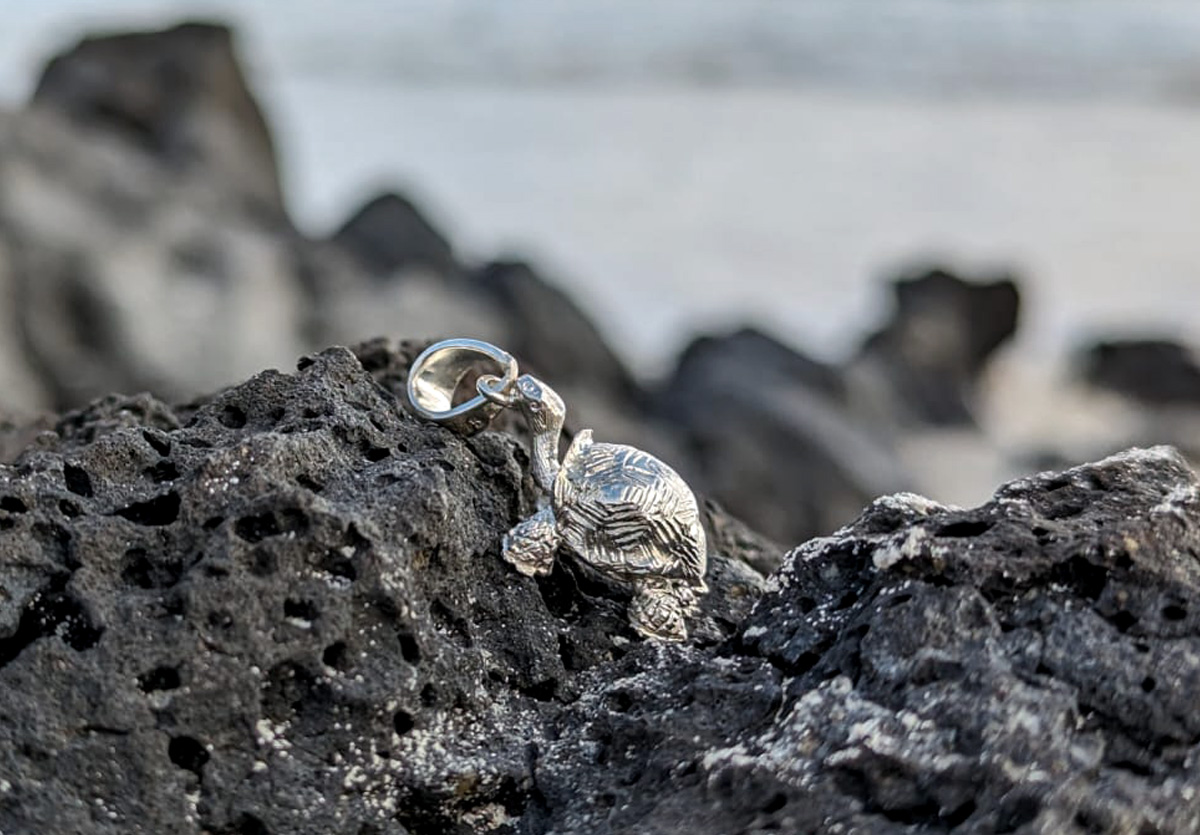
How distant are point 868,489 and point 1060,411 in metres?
2.53

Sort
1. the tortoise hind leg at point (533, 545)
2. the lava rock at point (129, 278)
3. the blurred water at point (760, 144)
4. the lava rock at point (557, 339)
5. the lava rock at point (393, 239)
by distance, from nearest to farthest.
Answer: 1. the tortoise hind leg at point (533, 545)
2. the lava rock at point (129, 278)
3. the lava rock at point (557, 339)
4. the lava rock at point (393, 239)
5. the blurred water at point (760, 144)

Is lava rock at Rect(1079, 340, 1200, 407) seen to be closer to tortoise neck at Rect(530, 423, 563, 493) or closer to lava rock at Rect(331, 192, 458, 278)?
lava rock at Rect(331, 192, 458, 278)

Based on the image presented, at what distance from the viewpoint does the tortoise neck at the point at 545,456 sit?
1.87 meters

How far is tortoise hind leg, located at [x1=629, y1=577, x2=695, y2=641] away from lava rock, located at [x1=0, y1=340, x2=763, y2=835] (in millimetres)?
25

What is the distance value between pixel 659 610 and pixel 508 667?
213 millimetres

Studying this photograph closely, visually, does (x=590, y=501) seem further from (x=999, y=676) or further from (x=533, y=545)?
(x=999, y=676)

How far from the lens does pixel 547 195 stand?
1076cm

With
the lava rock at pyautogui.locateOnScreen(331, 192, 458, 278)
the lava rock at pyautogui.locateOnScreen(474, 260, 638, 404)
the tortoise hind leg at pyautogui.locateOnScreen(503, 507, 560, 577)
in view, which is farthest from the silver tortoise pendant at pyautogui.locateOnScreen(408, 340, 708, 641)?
the lava rock at pyautogui.locateOnScreen(331, 192, 458, 278)

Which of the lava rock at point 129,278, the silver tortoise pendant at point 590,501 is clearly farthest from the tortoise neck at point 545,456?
the lava rock at point 129,278

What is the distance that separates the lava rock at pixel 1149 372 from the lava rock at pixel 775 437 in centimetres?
194

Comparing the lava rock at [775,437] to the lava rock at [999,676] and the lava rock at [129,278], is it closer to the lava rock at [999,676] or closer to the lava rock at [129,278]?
the lava rock at [129,278]

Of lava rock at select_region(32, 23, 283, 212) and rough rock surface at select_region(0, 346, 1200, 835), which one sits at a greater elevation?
lava rock at select_region(32, 23, 283, 212)

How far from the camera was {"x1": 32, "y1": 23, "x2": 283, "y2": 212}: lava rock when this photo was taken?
23.6ft

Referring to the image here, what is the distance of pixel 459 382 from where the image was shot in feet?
6.36
